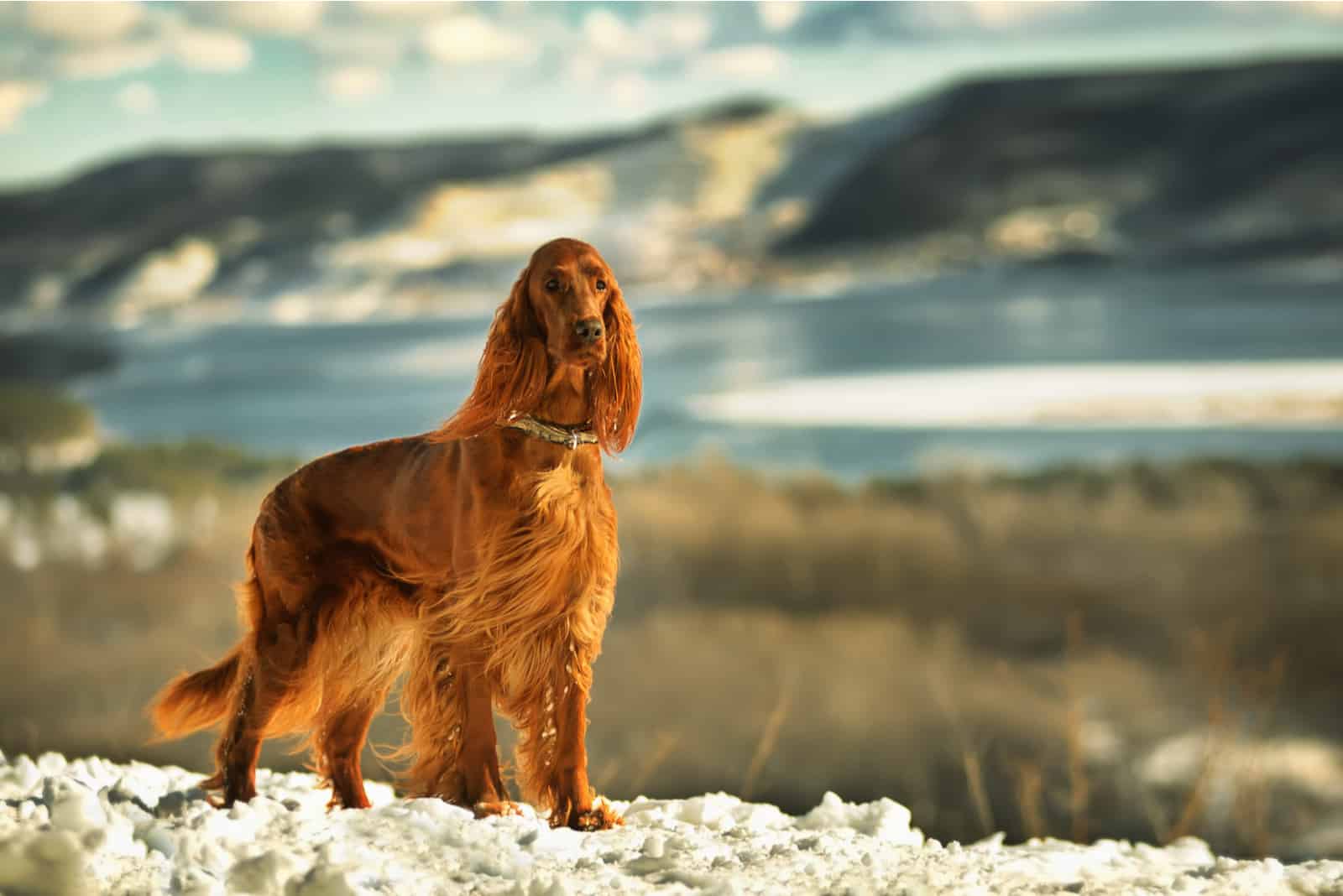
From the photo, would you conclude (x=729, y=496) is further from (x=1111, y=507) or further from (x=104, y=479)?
(x=104, y=479)

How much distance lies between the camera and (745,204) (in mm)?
10922

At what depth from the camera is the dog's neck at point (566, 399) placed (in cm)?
271

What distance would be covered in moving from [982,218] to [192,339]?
20.1 feet

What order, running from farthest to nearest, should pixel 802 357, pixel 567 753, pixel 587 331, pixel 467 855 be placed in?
pixel 802 357 → pixel 567 753 → pixel 467 855 → pixel 587 331

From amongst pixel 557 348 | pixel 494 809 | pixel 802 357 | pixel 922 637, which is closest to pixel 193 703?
pixel 494 809

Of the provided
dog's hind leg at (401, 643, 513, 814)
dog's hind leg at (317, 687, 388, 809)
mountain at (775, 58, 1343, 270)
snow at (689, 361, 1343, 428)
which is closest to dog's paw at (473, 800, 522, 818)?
dog's hind leg at (401, 643, 513, 814)

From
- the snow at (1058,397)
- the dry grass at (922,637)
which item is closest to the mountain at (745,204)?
the snow at (1058,397)

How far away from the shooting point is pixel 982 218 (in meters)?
10.4

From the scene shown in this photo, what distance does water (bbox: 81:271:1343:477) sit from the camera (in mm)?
9695

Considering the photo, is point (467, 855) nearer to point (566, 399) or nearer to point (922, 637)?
point (566, 399)

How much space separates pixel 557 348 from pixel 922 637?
17.3 ft

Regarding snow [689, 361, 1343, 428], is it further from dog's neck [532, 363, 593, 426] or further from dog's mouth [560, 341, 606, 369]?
dog's mouth [560, 341, 606, 369]

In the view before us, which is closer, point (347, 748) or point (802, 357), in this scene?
point (347, 748)

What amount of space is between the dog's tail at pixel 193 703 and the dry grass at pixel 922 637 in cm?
129
